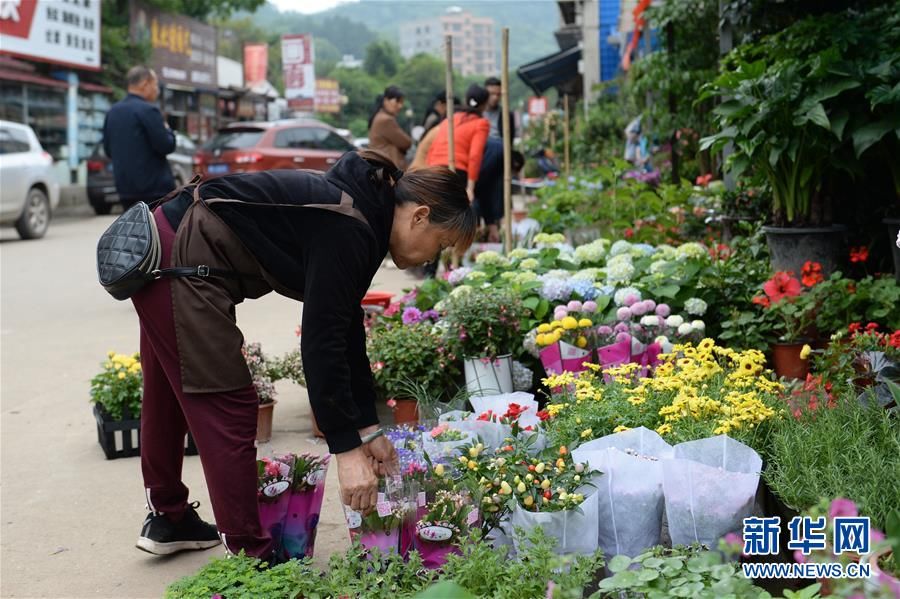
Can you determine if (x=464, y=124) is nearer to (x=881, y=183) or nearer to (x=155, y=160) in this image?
(x=155, y=160)

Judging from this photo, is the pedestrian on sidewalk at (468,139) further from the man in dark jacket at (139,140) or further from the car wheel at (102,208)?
the car wheel at (102,208)

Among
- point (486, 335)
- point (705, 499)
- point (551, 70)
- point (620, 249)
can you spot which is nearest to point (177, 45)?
point (551, 70)

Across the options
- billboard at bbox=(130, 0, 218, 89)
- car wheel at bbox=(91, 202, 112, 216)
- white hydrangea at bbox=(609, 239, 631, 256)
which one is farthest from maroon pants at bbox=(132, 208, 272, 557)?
billboard at bbox=(130, 0, 218, 89)

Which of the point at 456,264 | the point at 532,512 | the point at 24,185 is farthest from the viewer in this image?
the point at 24,185

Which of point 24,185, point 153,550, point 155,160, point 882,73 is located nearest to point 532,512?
point 153,550

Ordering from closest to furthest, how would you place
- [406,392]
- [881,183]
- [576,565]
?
[576,565] → [406,392] → [881,183]

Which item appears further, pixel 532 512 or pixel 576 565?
pixel 532 512

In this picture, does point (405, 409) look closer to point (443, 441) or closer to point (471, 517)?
point (443, 441)

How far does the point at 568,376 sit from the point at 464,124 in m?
4.94

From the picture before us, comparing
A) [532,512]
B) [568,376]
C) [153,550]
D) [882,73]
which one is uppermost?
[882,73]

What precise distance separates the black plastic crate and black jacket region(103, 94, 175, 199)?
145 inches

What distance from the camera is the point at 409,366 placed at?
16.2ft

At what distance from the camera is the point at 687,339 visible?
5.02 metres

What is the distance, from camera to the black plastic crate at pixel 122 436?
5.04 metres
